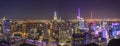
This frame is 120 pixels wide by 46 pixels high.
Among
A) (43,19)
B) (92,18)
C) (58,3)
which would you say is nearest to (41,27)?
(43,19)

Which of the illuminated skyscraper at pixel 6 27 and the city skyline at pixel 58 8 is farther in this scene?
the city skyline at pixel 58 8

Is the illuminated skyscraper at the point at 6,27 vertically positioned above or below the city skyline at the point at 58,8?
below

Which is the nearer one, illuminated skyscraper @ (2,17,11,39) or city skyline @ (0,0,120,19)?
illuminated skyscraper @ (2,17,11,39)

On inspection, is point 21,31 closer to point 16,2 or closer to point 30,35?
point 30,35

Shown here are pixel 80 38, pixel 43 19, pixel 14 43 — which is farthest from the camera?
pixel 43 19

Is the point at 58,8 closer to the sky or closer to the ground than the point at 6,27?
closer to the sky

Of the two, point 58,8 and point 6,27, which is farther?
point 58,8

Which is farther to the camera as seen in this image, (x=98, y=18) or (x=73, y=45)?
(x=98, y=18)

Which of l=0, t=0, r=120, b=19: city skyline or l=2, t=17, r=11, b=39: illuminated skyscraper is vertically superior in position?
l=0, t=0, r=120, b=19: city skyline
